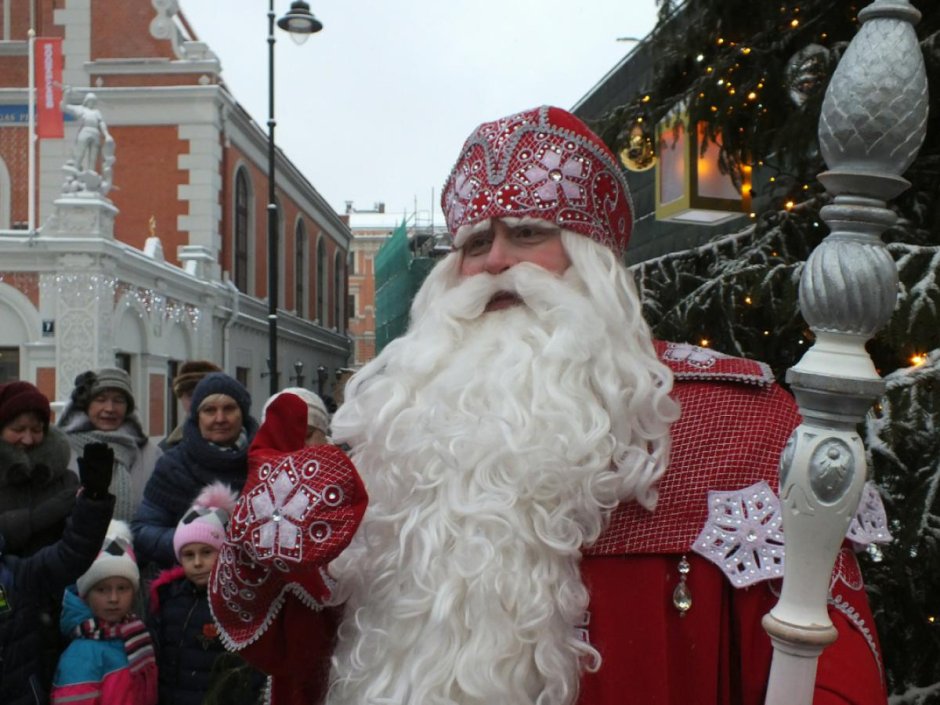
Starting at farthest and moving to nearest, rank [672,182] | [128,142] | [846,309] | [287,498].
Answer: [128,142] → [672,182] → [287,498] → [846,309]

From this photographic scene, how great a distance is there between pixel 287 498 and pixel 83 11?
1975 centimetres

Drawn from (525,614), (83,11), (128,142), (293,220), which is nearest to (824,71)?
(525,614)

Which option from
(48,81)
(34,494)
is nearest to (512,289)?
(34,494)

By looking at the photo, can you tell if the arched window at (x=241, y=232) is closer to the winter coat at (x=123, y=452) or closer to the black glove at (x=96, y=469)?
the winter coat at (x=123, y=452)

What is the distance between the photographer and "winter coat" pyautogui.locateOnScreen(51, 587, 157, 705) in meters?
3.27

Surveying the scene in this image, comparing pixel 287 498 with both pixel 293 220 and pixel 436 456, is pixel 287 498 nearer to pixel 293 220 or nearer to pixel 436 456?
pixel 436 456

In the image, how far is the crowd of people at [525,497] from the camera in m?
1.66

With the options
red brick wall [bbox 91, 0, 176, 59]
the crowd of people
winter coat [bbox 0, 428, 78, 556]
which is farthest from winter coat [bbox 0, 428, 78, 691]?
red brick wall [bbox 91, 0, 176, 59]

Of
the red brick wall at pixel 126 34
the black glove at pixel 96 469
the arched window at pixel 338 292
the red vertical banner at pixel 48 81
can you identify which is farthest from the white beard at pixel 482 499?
the arched window at pixel 338 292

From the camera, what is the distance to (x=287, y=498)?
1.62 m

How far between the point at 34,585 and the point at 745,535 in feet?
8.54

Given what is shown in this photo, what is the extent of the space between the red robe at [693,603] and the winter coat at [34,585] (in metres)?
1.58

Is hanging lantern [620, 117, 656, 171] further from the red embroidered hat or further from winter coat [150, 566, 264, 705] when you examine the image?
winter coat [150, 566, 264, 705]

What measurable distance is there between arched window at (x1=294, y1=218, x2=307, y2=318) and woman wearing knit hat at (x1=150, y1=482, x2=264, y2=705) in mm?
26106
